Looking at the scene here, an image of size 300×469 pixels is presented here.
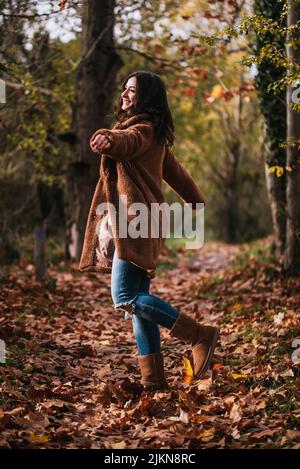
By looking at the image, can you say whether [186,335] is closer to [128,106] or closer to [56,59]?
[128,106]

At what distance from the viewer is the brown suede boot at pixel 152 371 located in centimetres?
450

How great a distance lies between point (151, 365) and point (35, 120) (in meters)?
6.91

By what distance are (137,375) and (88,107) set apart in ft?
22.0

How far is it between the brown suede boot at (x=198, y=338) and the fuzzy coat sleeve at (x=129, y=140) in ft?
3.75

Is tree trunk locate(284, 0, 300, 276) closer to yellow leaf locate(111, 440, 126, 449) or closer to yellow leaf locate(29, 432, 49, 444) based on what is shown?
yellow leaf locate(111, 440, 126, 449)

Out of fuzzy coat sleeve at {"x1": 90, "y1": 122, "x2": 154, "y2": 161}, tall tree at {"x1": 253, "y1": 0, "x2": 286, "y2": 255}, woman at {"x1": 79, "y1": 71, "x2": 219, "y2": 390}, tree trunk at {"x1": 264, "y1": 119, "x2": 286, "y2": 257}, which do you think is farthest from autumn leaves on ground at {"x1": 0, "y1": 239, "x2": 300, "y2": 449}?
fuzzy coat sleeve at {"x1": 90, "y1": 122, "x2": 154, "y2": 161}

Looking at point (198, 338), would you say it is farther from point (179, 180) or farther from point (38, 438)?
point (38, 438)

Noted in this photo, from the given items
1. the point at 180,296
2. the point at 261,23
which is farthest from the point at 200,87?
the point at 261,23

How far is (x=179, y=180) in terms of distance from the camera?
15.7 feet

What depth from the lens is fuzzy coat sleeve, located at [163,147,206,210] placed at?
15.5 ft

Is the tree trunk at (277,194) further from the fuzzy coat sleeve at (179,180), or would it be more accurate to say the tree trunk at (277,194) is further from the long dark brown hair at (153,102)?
the long dark brown hair at (153,102)

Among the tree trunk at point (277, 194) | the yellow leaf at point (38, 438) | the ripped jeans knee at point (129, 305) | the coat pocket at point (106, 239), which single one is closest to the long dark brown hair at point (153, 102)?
the coat pocket at point (106, 239)

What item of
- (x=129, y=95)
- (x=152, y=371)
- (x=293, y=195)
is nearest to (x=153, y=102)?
(x=129, y=95)

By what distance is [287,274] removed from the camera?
26.1 ft
